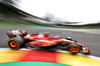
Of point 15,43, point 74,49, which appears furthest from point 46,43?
point 15,43

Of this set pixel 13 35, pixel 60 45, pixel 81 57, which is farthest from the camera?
pixel 13 35

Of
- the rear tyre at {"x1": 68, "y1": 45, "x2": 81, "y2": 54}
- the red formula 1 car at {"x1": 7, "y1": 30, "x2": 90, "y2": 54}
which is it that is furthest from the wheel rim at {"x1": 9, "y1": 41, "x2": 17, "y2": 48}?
the rear tyre at {"x1": 68, "y1": 45, "x2": 81, "y2": 54}

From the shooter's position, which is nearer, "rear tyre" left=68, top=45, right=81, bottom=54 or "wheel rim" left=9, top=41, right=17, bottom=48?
"rear tyre" left=68, top=45, right=81, bottom=54

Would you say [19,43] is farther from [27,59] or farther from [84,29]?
[84,29]

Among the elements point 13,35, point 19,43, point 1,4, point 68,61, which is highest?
point 1,4

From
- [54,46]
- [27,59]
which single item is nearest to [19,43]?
[27,59]

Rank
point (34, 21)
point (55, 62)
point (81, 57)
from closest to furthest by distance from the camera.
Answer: point (55, 62) < point (81, 57) < point (34, 21)

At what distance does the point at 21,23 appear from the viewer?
6.71 m

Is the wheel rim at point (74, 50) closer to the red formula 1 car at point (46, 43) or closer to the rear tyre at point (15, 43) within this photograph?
the red formula 1 car at point (46, 43)

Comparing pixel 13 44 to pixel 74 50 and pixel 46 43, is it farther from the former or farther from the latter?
pixel 74 50

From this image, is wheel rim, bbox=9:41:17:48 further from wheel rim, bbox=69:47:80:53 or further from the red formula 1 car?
wheel rim, bbox=69:47:80:53

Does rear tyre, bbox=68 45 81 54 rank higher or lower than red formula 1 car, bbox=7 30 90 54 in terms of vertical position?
lower

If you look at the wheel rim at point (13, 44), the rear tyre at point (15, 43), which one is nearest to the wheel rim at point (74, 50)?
the rear tyre at point (15, 43)

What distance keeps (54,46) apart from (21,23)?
4.88 m
